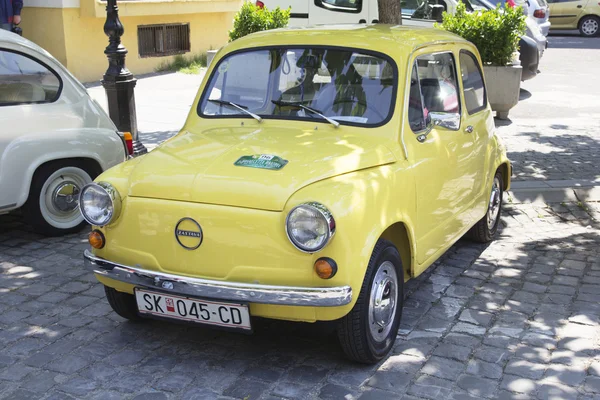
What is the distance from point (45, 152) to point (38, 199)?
0.41m

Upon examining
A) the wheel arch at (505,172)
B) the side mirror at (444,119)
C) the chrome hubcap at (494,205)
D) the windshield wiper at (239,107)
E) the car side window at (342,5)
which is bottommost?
the chrome hubcap at (494,205)

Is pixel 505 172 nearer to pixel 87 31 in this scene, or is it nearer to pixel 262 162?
pixel 262 162

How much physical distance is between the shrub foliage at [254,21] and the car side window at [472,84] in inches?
249

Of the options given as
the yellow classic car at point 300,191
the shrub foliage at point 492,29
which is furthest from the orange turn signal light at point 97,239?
the shrub foliage at point 492,29

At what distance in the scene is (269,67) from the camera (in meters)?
5.45

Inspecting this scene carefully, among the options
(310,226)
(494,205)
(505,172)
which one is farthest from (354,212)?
(505,172)

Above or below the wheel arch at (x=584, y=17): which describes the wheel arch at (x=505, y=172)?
below

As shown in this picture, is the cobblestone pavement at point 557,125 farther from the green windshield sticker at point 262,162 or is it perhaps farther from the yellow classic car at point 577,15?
the yellow classic car at point 577,15

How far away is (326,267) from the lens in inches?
161

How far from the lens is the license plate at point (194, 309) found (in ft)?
13.9

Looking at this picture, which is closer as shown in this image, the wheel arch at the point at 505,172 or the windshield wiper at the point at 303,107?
the windshield wiper at the point at 303,107

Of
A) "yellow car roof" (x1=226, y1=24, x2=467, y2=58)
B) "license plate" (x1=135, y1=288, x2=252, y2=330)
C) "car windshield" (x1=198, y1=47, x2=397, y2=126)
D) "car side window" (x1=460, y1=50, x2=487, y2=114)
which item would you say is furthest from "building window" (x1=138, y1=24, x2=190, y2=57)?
"license plate" (x1=135, y1=288, x2=252, y2=330)

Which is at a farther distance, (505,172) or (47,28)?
(47,28)

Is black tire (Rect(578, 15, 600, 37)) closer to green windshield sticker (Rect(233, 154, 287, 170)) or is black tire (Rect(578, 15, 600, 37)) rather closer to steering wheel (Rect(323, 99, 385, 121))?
steering wheel (Rect(323, 99, 385, 121))
